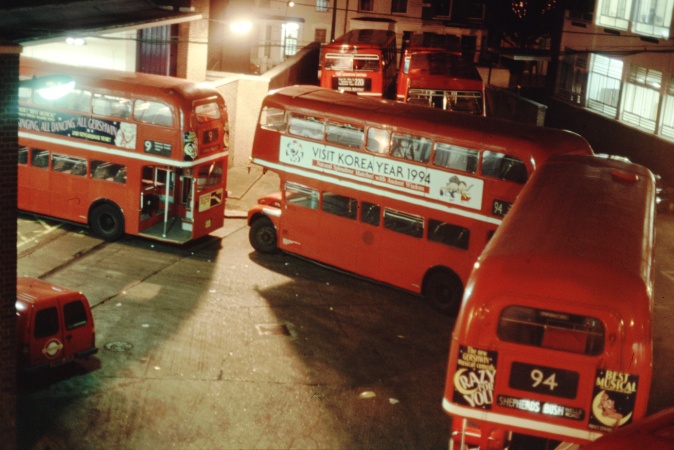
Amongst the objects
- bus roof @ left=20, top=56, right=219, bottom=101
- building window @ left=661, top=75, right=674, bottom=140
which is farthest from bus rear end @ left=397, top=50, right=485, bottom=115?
bus roof @ left=20, top=56, right=219, bottom=101

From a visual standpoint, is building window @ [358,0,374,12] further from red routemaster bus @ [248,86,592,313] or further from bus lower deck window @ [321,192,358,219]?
bus lower deck window @ [321,192,358,219]

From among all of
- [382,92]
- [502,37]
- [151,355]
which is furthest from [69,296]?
[502,37]

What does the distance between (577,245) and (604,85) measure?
27.4m

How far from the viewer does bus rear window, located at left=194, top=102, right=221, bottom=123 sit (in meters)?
20.6

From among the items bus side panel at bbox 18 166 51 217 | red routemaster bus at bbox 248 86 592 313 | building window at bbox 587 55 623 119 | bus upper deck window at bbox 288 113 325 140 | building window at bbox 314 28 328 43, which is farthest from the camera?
building window at bbox 314 28 328 43

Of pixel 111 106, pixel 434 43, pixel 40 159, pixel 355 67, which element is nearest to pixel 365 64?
pixel 355 67

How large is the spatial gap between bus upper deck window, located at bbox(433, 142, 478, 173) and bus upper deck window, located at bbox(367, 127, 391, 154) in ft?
4.13

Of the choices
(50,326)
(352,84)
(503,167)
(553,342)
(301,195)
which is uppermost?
(352,84)

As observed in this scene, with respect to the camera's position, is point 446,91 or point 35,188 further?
point 446,91

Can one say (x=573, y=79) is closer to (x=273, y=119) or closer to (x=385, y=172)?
(x=273, y=119)

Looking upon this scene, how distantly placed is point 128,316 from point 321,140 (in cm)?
595

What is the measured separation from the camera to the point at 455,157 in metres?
17.8

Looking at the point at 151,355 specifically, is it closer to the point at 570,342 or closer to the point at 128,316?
the point at 128,316

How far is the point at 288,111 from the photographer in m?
20.3
